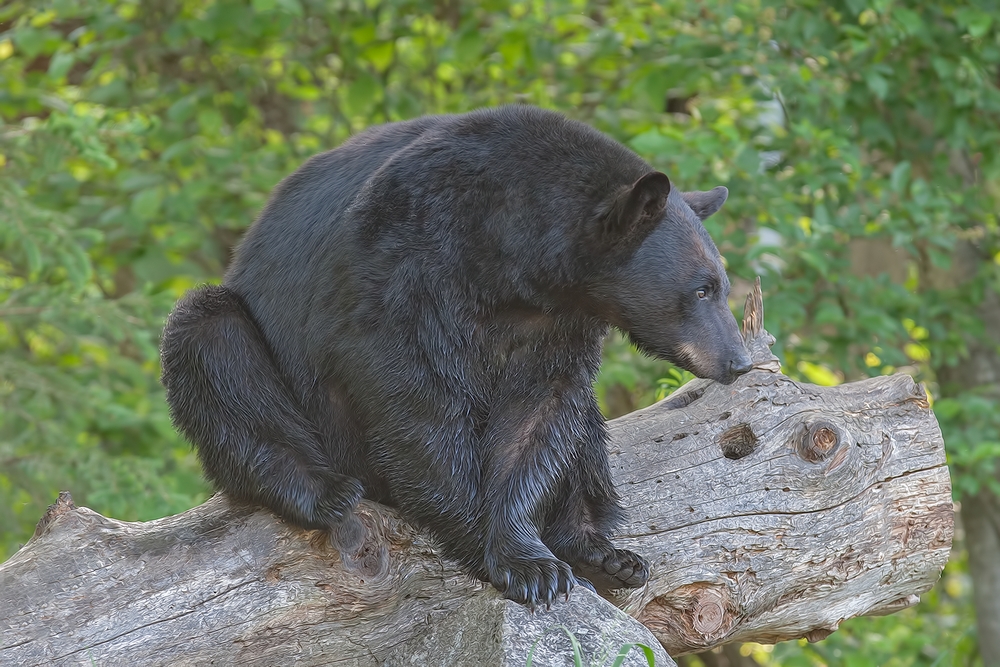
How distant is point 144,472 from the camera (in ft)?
14.5

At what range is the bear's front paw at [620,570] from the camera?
301cm

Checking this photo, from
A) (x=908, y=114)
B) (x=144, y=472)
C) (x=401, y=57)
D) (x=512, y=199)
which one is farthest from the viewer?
(x=401, y=57)

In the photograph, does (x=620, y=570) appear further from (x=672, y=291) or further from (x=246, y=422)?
(x=246, y=422)

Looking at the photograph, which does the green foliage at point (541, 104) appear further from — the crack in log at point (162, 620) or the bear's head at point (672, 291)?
the crack in log at point (162, 620)

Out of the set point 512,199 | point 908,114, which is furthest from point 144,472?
point 908,114

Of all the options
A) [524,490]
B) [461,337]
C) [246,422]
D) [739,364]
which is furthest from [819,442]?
[246,422]

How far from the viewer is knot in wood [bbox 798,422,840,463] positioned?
3227 mm

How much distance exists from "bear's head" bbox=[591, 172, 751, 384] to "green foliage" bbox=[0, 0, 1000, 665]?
3.41ft

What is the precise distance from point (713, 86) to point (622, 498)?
11.3 ft

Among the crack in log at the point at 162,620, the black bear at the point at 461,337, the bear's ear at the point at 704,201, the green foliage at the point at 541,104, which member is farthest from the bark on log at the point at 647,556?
the green foliage at the point at 541,104

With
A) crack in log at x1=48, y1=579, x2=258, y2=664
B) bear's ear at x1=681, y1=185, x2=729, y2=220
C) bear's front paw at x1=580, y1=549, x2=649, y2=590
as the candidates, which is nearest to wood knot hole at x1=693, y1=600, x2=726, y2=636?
bear's front paw at x1=580, y1=549, x2=649, y2=590

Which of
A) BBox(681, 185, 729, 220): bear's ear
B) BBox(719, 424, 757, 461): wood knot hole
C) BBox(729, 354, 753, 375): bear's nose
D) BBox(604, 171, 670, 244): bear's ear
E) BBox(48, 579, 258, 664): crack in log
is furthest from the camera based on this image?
BBox(719, 424, 757, 461): wood knot hole

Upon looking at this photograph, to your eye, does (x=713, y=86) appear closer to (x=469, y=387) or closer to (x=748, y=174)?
(x=748, y=174)

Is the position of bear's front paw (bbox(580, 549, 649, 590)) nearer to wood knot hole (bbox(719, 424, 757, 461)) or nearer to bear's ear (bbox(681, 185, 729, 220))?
wood knot hole (bbox(719, 424, 757, 461))
